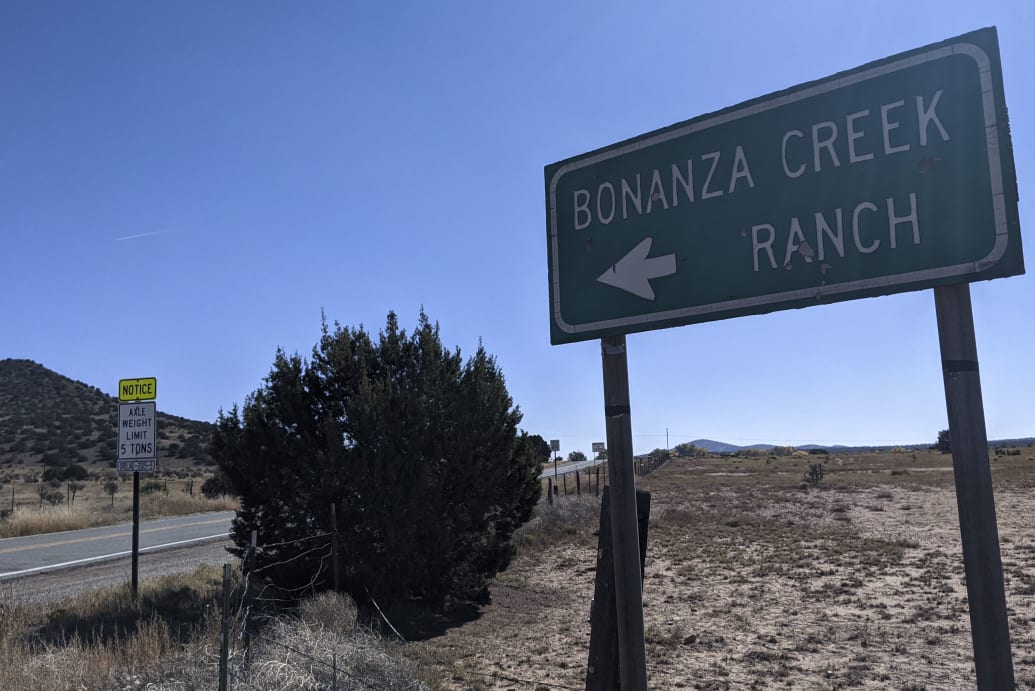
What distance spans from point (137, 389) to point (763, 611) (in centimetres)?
964

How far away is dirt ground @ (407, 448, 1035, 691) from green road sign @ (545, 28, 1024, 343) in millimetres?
5620

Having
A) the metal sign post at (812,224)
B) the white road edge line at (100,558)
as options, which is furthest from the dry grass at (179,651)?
the white road edge line at (100,558)

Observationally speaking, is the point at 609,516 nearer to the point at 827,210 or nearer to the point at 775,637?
the point at 827,210

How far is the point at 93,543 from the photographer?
1800 centimetres

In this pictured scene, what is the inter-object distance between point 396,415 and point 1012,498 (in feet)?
94.5

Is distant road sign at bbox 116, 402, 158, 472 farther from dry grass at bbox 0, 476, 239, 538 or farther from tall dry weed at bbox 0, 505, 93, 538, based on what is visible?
dry grass at bbox 0, 476, 239, 538

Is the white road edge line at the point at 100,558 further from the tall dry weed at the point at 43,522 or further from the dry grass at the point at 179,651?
the tall dry weed at the point at 43,522

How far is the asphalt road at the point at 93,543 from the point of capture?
48.3 feet

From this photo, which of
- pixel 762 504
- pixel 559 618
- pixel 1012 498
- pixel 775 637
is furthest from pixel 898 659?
pixel 1012 498

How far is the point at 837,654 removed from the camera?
8516 millimetres

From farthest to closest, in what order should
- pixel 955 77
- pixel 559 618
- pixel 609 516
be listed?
pixel 559 618, pixel 609 516, pixel 955 77

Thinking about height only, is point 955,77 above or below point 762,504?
above

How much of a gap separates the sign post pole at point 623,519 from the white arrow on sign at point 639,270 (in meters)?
0.23

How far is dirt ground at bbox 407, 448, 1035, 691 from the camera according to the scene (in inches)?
308
